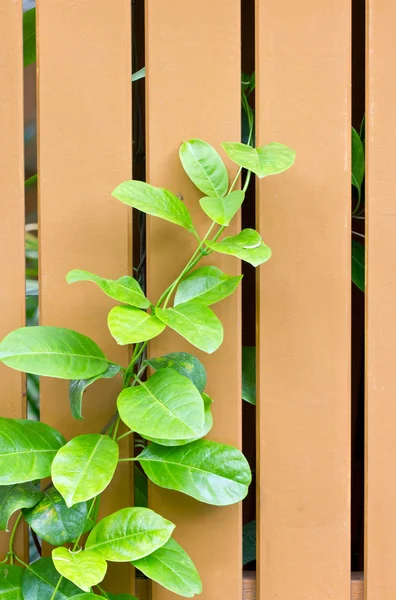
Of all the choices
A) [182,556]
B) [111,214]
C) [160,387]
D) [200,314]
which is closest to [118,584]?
[182,556]

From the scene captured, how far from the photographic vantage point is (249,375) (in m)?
1.01

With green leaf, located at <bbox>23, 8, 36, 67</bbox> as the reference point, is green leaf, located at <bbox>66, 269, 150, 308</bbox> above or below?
below

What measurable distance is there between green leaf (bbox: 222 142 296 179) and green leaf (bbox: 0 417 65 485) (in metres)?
0.50

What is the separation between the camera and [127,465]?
961 millimetres

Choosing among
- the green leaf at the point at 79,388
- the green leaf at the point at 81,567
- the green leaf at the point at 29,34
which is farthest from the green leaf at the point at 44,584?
the green leaf at the point at 29,34

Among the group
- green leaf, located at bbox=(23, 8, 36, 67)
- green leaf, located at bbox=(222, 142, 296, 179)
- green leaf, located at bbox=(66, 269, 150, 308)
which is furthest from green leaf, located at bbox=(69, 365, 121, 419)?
green leaf, located at bbox=(23, 8, 36, 67)

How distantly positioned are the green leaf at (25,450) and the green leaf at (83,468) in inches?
2.0

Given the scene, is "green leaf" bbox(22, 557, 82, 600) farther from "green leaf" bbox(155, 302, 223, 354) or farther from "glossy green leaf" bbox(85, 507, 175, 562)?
"green leaf" bbox(155, 302, 223, 354)

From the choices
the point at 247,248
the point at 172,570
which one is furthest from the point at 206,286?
the point at 172,570

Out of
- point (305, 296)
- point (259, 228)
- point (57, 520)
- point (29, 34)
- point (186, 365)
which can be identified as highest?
point (29, 34)

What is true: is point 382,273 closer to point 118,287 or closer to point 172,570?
point 118,287

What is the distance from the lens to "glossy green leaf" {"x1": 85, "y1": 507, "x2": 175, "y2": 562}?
30.2 inches

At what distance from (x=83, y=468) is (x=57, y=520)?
123mm

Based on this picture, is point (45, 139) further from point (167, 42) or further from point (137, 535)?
point (137, 535)
